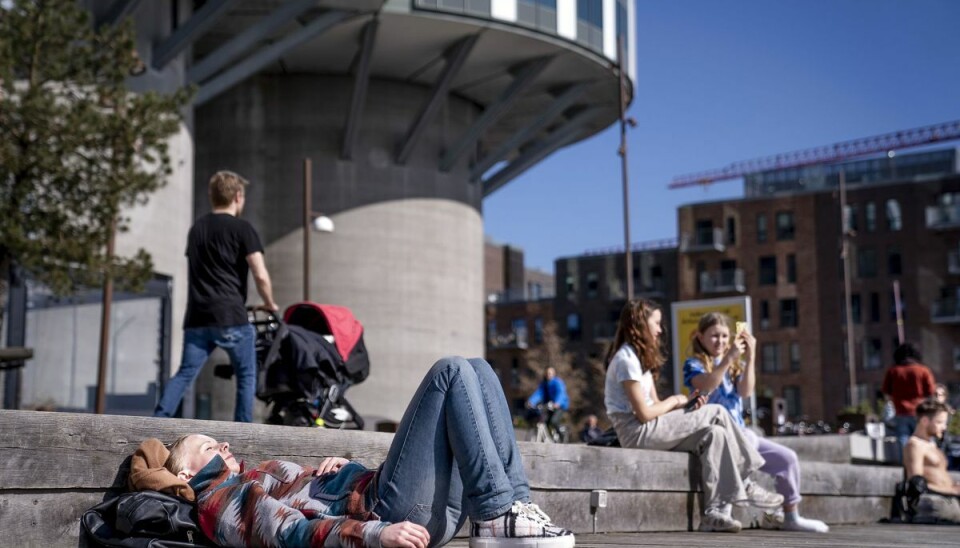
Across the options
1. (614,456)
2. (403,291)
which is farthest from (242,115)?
(614,456)

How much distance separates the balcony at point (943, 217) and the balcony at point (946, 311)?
404 centimetres

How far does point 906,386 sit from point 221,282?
940 cm

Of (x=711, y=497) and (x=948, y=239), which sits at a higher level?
(x=948, y=239)

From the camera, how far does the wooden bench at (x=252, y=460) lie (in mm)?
4867

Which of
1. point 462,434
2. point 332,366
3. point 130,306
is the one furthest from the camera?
point 130,306

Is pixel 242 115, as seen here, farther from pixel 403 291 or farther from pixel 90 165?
pixel 90 165

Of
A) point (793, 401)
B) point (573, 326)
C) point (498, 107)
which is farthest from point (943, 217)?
point (498, 107)

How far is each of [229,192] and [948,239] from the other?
6703 cm

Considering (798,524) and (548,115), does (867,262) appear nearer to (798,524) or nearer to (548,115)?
(548,115)

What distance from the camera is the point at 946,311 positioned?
68375mm

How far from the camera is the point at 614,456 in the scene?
7.85 meters

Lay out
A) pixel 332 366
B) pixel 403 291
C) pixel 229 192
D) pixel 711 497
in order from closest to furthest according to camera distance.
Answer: pixel 711 497, pixel 229 192, pixel 332 366, pixel 403 291

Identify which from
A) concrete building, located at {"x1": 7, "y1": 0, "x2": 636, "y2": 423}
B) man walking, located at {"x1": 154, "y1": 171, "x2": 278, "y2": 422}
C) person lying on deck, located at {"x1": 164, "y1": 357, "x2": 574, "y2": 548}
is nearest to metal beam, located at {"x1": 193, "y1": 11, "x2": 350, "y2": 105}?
concrete building, located at {"x1": 7, "y1": 0, "x2": 636, "y2": 423}

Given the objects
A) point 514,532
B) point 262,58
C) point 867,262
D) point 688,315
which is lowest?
point 514,532
